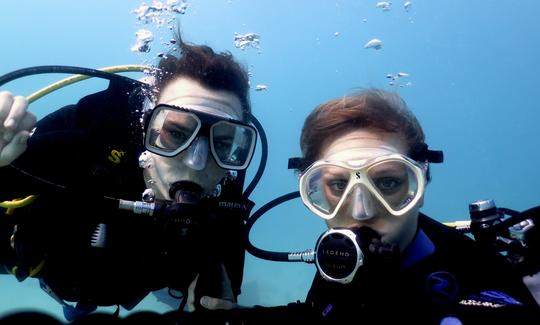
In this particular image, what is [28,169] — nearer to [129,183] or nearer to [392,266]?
[129,183]

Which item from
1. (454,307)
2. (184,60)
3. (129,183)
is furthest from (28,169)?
(454,307)

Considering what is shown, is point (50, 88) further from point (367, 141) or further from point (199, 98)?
point (367, 141)

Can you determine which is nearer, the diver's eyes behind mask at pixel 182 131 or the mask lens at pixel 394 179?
the mask lens at pixel 394 179

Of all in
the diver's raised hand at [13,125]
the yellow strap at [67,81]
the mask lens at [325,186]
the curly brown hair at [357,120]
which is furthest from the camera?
the yellow strap at [67,81]

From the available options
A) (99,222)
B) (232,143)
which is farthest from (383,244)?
(99,222)

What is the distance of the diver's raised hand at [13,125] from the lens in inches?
109

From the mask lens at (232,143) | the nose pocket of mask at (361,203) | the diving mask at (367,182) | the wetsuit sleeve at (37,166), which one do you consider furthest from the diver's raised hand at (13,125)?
the nose pocket of mask at (361,203)

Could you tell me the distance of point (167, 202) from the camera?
337 cm

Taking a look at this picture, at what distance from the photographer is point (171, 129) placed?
3857 millimetres

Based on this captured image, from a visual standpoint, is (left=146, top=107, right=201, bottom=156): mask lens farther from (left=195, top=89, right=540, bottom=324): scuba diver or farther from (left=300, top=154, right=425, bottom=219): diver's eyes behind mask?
(left=300, top=154, right=425, bottom=219): diver's eyes behind mask

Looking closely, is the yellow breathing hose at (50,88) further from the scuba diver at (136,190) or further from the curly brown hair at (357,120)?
the curly brown hair at (357,120)

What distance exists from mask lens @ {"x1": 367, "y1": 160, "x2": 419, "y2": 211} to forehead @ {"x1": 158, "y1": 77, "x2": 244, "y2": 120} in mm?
1611

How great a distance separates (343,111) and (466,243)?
4.35ft

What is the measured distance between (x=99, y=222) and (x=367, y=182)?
240 centimetres
